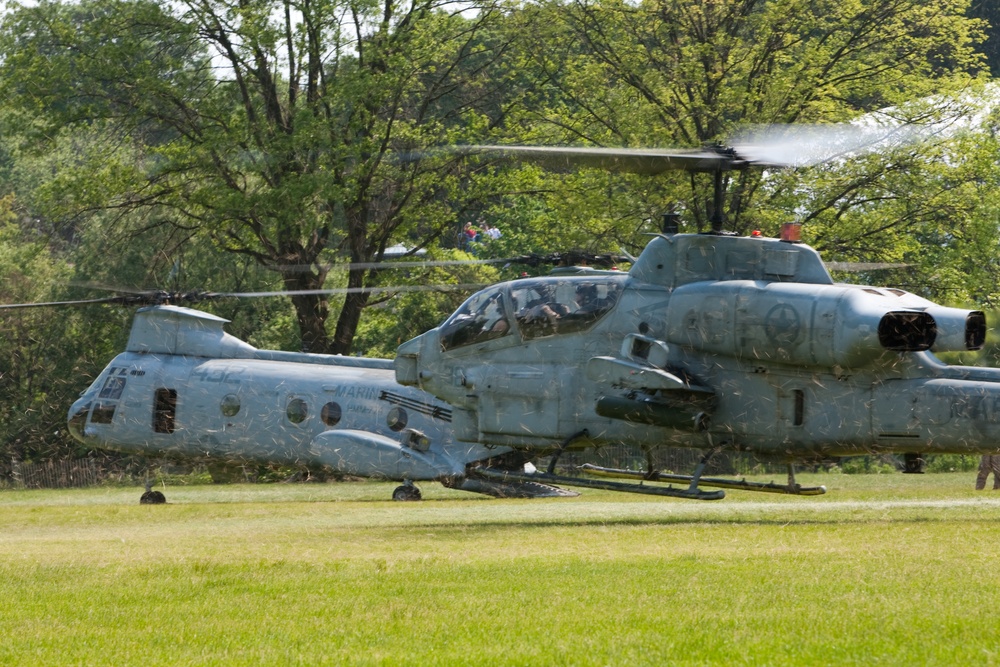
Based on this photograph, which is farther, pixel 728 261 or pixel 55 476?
pixel 55 476

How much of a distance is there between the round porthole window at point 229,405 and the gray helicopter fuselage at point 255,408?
0.02 m

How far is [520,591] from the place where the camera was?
1045cm

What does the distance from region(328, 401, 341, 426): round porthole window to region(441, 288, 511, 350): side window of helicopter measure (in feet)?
21.7

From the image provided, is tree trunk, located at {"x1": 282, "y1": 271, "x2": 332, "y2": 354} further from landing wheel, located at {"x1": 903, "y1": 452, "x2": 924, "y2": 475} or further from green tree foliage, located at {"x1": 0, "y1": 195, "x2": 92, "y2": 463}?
landing wheel, located at {"x1": 903, "y1": 452, "x2": 924, "y2": 475}

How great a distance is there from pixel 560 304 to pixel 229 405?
9896 millimetres

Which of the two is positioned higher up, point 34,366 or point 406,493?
point 34,366

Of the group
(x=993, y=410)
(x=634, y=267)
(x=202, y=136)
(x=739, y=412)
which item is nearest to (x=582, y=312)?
(x=634, y=267)

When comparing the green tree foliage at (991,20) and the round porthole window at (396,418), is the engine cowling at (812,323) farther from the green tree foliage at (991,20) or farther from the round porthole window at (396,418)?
the green tree foliage at (991,20)

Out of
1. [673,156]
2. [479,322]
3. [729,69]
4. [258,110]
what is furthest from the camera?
[258,110]

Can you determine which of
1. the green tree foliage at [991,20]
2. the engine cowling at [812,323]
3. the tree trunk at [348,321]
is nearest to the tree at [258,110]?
the tree trunk at [348,321]

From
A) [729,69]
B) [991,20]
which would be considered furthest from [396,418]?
[991,20]

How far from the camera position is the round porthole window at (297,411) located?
25.3 m

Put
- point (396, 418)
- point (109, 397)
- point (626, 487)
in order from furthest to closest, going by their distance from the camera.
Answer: point (109, 397), point (396, 418), point (626, 487)

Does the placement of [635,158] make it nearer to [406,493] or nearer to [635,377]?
[635,377]
